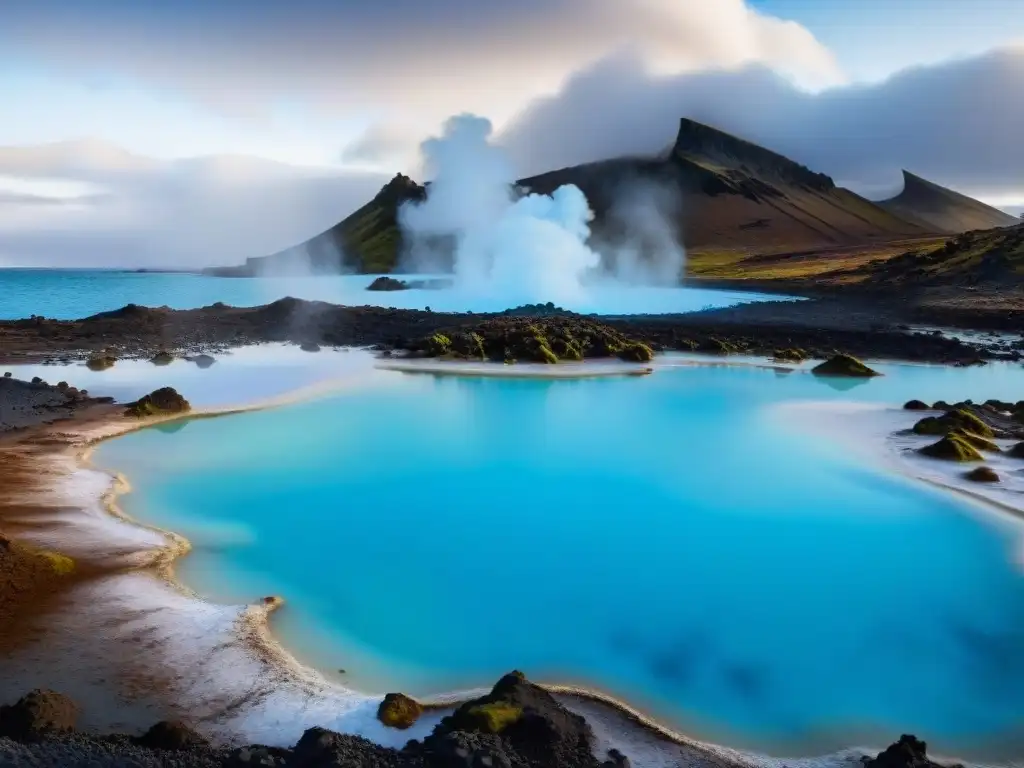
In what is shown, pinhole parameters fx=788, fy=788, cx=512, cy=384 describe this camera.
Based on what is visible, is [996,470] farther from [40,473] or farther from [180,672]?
[40,473]

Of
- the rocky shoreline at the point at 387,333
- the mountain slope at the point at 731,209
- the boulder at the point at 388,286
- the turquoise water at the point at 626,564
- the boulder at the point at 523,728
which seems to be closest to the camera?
the boulder at the point at 523,728

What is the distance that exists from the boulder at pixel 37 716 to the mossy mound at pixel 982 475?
1484cm

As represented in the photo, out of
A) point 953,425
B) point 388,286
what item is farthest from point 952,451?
point 388,286

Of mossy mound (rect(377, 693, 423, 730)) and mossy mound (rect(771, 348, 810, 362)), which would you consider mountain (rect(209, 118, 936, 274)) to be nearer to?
mossy mound (rect(771, 348, 810, 362))

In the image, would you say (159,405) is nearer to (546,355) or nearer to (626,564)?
(626,564)

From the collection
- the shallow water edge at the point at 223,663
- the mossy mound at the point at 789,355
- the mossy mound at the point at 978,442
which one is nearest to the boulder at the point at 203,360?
the shallow water edge at the point at 223,663

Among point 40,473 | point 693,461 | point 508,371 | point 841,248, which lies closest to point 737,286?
point 841,248

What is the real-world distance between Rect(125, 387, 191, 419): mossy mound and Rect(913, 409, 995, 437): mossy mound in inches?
716

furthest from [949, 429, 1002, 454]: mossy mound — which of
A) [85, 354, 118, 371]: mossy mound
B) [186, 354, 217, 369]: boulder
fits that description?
[85, 354, 118, 371]: mossy mound

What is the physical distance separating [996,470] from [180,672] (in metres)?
14.9

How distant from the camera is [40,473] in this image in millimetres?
14070

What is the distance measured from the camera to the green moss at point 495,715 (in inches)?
244

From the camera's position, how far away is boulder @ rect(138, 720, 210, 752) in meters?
6.00

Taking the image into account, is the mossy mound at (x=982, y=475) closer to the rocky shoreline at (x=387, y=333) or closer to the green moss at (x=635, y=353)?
the green moss at (x=635, y=353)
